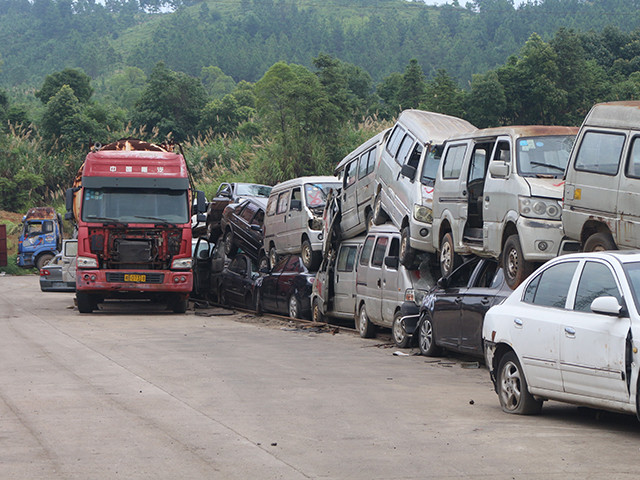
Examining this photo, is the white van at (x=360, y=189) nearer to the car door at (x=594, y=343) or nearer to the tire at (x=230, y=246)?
the tire at (x=230, y=246)

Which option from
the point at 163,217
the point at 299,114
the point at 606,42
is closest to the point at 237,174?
the point at 299,114

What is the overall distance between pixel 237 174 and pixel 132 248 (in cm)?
2375

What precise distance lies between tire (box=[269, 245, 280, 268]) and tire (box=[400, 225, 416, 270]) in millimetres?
8062

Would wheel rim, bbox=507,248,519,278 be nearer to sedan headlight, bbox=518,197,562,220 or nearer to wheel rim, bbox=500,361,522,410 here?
sedan headlight, bbox=518,197,562,220

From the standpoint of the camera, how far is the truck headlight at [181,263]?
23188 millimetres

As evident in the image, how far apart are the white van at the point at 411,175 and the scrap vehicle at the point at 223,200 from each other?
30.2 ft

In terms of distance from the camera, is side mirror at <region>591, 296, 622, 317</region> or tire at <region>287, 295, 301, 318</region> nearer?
side mirror at <region>591, 296, 622, 317</region>

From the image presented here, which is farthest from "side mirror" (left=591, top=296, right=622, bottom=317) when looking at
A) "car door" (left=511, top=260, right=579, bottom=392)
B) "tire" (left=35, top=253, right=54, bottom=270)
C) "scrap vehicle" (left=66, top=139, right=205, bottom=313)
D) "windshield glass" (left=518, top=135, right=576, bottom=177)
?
"tire" (left=35, top=253, right=54, bottom=270)

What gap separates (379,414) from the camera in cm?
934

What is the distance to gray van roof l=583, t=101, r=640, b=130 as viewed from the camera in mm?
11219

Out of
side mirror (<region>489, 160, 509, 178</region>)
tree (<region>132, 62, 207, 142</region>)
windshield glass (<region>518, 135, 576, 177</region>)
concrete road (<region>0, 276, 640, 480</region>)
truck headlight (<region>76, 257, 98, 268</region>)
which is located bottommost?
concrete road (<region>0, 276, 640, 480</region>)

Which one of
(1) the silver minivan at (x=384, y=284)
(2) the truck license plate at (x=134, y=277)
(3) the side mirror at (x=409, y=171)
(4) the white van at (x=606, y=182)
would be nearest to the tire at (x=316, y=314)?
(1) the silver minivan at (x=384, y=284)

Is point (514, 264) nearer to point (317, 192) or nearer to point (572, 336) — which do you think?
point (572, 336)

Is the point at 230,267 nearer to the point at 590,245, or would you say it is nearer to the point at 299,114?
the point at 590,245
